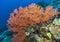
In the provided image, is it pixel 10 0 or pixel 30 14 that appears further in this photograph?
pixel 10 0

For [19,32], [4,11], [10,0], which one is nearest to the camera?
[19,32]

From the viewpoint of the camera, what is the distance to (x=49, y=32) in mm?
4422

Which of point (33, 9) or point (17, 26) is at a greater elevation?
point (33, 9)

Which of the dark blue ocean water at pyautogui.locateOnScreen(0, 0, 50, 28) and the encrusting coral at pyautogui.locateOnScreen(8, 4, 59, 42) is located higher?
the dark blue ocean water at pyautogui.locateOnScreen(0, 0, 50, 28)

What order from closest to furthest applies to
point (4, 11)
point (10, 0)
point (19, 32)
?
1. point (19, 32)
2. point (4, 11)
3. point (10, 0)

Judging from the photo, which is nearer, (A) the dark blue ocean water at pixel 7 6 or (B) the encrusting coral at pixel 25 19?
(B) the encrusting coral at pixel 25 19

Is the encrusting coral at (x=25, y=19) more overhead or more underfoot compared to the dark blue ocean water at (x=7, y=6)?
more underfoot

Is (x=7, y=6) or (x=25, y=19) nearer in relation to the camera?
(x=25, y=19)

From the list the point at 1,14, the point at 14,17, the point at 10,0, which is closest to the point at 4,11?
the point at 1,14

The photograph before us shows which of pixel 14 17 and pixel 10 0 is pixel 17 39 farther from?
pixel 10 0

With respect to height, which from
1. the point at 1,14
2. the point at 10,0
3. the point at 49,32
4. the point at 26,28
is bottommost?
the point at 49,32

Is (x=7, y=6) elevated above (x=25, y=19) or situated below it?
above

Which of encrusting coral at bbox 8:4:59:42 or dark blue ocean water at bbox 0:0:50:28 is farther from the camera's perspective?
dark blue ocean water at bbox 0:0:50:28

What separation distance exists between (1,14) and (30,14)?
986 centimetres
